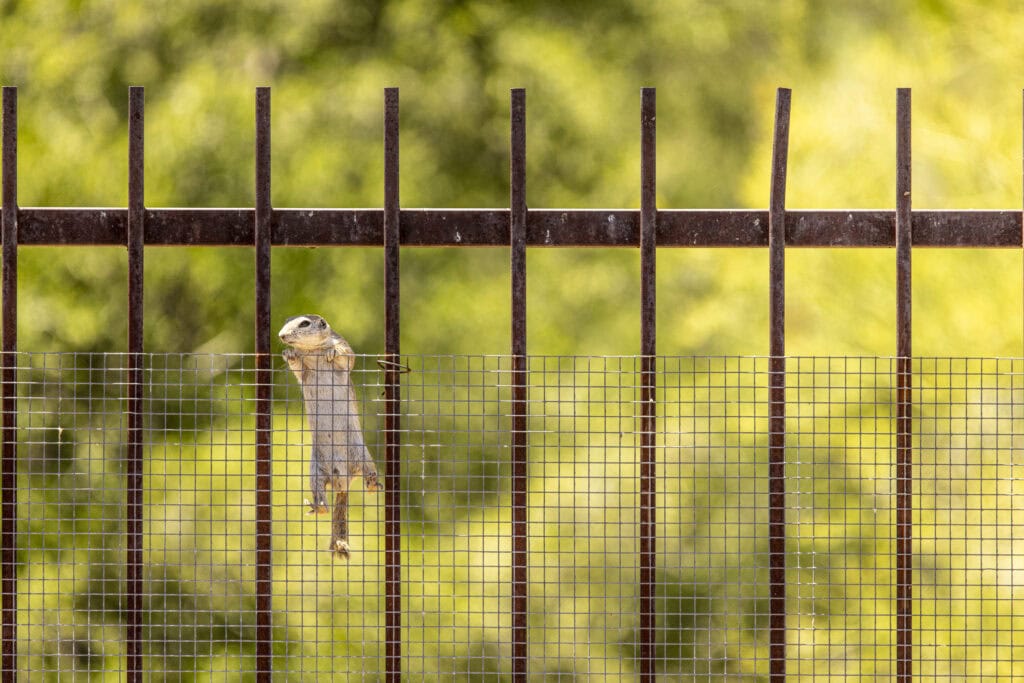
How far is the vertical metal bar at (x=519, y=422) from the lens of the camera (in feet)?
8.21

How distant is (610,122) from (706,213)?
22.8 ft

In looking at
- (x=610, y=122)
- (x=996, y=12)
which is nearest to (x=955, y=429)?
(x=996, y=12)

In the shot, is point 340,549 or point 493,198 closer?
point 340,549

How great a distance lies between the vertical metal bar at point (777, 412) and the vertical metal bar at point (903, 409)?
24 cm

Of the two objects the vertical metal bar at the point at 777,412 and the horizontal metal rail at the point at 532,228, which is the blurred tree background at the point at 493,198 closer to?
the horizontal metal rail at the point at 532,228

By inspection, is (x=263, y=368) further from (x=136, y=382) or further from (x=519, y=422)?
(x=519, y=422)

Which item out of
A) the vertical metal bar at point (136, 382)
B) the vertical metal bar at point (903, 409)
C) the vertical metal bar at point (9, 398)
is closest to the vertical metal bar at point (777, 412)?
the vertical metal bar at point (903, 409)

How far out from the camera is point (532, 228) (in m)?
2.58

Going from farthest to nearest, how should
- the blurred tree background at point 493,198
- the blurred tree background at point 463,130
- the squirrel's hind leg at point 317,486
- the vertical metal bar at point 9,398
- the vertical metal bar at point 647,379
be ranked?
the blurred tree background at point 463,130, the blurred tree background at point 493,198, the squirrel's hind leg at point 317,486, the vertical metal bar at point 9,398, the vertical metal bar at point 647,379

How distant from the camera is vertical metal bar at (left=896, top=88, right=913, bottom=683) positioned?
2514 millimetres

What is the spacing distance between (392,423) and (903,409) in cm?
110

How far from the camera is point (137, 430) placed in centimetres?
257

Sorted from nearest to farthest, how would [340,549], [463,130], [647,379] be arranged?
[647,379]
[340,549]
[463,130]

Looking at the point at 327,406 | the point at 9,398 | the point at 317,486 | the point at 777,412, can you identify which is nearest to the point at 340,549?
the point at 317,486
